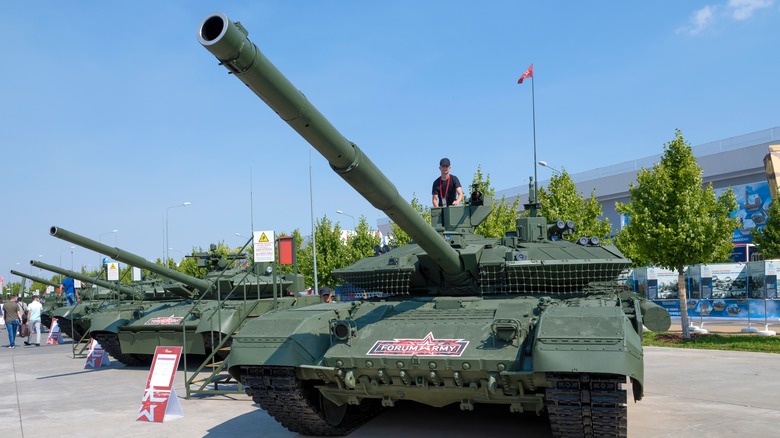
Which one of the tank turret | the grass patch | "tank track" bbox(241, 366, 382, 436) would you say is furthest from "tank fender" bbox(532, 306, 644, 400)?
the grass patch

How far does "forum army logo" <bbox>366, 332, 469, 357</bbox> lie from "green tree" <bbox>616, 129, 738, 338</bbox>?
12.5 metres

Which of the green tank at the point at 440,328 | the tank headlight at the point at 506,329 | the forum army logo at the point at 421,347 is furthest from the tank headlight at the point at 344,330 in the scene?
the tank headlight at the point at 506,329

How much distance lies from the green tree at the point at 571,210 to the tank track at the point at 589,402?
1508cm

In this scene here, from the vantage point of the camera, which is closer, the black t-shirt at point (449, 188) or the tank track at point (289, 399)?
the tank track at point (289, 399)

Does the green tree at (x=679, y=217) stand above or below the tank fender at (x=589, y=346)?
above

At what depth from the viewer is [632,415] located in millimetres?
8938

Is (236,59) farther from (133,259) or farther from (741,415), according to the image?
(133,259)

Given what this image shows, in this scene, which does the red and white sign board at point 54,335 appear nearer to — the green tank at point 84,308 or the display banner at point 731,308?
the green tank at point 84,308

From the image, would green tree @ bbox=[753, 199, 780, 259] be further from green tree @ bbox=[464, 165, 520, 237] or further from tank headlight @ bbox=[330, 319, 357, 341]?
tank headlight @ bbox=[330, 319, 357, 341]

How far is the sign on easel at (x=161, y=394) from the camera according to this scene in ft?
30.4

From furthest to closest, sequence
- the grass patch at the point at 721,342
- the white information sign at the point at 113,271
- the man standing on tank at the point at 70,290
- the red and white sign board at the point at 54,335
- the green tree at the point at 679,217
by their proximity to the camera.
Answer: the man standing on tank at the point at 70,290 → the red and white sign board at the point at 54,335 → the white information sign at the point at 113,271 → the green tree at the point at 679,217 → the grass patch at the point at 721,342

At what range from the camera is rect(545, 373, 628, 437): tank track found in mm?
6004

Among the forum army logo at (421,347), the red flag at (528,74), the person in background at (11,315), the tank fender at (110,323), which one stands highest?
the red flag at (528,74)

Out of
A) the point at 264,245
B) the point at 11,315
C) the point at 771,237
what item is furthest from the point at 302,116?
the point at 771,237
